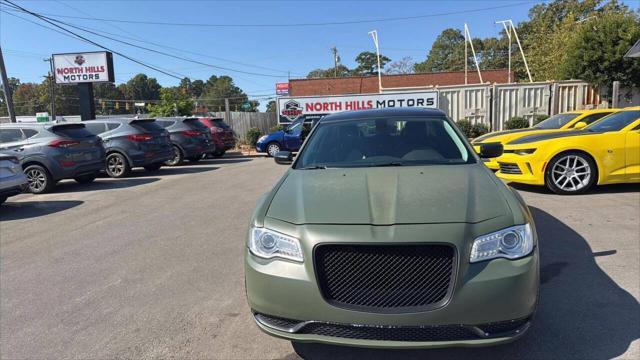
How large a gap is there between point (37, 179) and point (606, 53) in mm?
23295

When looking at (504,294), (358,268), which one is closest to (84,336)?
(358,268)

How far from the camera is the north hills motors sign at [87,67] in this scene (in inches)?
880

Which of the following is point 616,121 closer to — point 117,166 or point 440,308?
point 440,308

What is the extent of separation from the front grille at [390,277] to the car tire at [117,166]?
1139 centimetres

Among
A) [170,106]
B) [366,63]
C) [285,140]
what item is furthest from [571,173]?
[366,63]

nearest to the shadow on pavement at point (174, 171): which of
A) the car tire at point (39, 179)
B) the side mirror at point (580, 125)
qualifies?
the car tire at point (39, 179)

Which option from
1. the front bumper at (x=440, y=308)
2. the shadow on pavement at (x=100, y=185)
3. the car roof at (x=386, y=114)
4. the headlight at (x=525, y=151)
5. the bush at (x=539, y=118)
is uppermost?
the bush at (x=539, y=118)

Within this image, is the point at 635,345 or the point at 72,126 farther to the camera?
the point at 72,126

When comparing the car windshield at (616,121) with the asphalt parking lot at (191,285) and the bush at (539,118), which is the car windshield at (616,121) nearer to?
the asphalt parking lot at (191,285)

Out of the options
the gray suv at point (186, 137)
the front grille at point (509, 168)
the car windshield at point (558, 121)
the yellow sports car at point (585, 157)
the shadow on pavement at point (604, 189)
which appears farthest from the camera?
the gray suv at point (186, 137)

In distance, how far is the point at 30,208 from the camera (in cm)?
860

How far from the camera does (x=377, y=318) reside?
229cm

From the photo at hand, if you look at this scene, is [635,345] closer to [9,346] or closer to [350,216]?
[350,216]

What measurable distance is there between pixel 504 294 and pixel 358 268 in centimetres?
80
